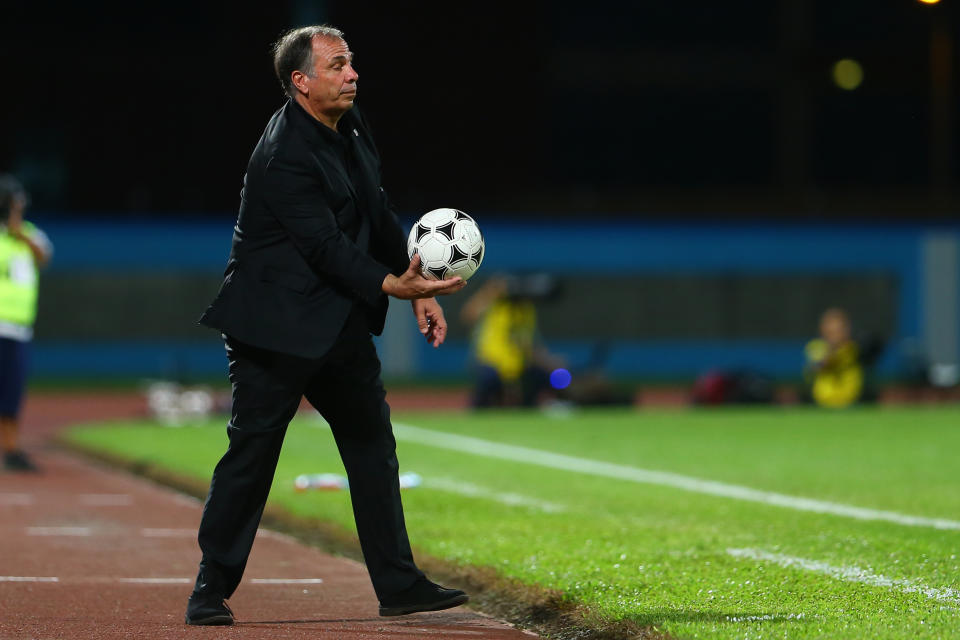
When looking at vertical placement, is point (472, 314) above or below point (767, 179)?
below

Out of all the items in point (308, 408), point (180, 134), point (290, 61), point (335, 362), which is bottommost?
point (308, 408)

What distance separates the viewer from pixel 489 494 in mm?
11016

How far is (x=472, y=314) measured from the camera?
21469mm

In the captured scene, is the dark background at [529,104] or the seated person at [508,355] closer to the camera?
the seated person at [508,355]

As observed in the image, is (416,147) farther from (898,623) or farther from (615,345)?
(898,623)

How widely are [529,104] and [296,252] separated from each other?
104ft

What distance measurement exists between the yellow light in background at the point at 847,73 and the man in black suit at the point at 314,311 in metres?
34.2

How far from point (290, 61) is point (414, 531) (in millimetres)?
3554

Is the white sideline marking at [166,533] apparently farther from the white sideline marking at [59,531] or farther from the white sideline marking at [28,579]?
the white sideline marking at [28,579]

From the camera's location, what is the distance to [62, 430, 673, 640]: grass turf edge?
6008 mm

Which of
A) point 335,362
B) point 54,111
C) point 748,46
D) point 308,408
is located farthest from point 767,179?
point 335,362

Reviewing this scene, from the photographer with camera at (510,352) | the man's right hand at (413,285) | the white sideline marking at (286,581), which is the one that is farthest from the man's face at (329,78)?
the photographer with camera at (510,352)

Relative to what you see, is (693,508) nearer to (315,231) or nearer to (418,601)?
(418,601)

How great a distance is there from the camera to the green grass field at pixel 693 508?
6.23 meters
